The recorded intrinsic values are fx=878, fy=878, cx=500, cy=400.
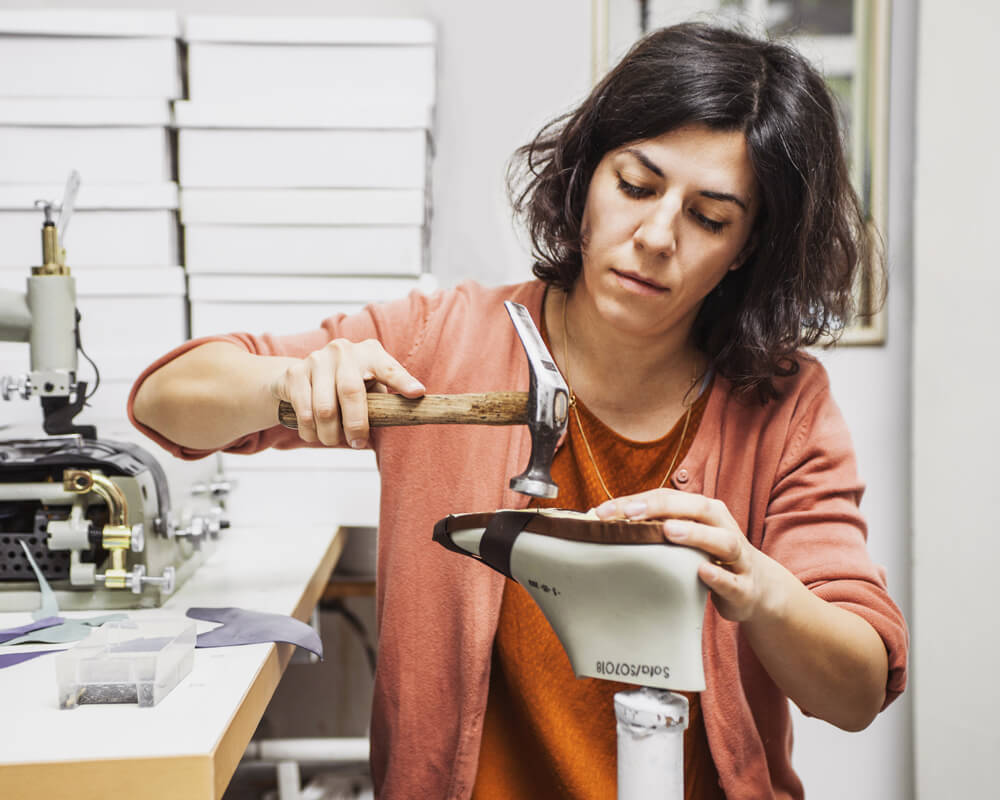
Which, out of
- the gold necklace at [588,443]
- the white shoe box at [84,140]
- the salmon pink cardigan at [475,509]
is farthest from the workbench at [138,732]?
the white shoe box at [84,140]

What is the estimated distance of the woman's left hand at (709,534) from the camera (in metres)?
0.64

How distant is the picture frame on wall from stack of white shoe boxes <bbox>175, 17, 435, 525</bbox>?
1.56ft

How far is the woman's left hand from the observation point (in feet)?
2.10

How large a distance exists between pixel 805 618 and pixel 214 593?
0.74 meters

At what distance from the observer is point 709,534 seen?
2.12ft

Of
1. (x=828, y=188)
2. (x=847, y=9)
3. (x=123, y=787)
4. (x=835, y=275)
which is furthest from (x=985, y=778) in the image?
(x=123, y=787)

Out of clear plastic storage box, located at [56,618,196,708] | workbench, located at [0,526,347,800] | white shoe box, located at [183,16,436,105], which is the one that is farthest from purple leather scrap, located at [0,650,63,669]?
white shoe box, located at [183,16,436,105]

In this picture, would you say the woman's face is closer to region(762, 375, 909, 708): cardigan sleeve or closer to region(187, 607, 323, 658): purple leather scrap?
region(762, 375, 909, 708): cardigan sleeve

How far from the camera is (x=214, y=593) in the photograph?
3.76 feet

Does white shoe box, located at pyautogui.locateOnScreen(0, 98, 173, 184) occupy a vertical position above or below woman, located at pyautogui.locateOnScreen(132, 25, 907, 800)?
above

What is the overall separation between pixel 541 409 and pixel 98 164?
1.18m

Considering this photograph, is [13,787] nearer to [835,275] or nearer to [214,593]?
[214,593]

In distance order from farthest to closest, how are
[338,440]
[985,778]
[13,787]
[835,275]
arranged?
[985,778]
[835,275]
[338,440]
[13,787]

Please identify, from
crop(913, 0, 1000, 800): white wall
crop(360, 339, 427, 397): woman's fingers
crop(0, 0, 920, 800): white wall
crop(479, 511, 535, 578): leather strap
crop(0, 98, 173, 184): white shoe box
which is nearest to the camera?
crop(479, 511, 535, 578): leather strap
